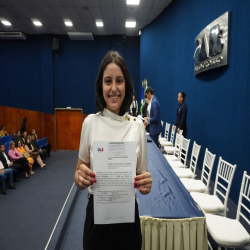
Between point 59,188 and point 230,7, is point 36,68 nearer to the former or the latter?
point 59,188

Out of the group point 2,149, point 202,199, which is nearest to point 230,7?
point 202,199

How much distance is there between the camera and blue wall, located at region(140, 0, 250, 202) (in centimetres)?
312

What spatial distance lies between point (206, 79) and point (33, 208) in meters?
3.95

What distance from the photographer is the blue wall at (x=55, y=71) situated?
9.68 m

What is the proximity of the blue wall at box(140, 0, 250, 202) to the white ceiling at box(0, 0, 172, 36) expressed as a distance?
1.98ft

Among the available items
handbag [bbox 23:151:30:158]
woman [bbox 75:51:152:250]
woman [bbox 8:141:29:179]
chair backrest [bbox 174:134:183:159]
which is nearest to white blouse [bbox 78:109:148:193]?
woman [bbox 75:51:152:250]

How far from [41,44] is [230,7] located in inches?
321

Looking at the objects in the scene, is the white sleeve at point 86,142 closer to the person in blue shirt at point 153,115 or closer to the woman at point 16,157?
the person in blue shirt at point 153,115

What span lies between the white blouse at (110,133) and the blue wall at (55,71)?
883cm

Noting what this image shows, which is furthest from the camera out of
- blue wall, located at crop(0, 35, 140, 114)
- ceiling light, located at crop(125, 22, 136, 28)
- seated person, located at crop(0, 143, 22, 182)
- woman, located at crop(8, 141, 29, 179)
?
blue wall, located at crop(0, 35, 140, 114)

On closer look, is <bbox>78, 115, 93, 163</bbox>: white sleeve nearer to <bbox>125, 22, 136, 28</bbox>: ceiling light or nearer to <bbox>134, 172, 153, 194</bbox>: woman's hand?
<bbox>134, 172, 153, 194</bbox>: woman's hand

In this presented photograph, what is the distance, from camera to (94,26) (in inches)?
334

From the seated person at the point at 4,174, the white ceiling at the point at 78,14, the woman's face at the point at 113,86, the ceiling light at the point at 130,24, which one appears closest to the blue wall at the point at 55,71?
the white ceiling at the point at 78,14

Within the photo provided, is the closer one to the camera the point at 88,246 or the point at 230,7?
the point at 88,246
